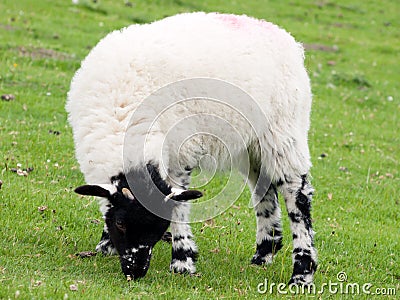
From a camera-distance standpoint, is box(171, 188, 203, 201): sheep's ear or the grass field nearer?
box(171, 188, 203, 201): sheep's ear

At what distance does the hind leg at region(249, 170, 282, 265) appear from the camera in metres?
7.53

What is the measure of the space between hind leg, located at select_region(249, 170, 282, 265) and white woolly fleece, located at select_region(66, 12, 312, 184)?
0.53m

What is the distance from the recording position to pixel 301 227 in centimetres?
693

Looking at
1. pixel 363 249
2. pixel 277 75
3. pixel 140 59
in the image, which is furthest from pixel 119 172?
pixel 363 249

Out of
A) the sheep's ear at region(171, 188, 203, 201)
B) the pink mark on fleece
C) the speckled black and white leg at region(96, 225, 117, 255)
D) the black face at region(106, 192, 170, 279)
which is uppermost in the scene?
the pink mark on fleece

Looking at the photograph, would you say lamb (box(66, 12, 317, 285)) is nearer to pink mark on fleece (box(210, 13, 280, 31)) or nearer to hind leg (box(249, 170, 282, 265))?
pink mark on fleece (box(210, 13, 280, 31))

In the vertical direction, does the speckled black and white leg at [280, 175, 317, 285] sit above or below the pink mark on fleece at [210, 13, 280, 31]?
below

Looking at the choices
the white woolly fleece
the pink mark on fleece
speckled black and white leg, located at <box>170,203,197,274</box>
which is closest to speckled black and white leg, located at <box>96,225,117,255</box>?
speckled black and white leg, located at <box>170,203,197,274</box>

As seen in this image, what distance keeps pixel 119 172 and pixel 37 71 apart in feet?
28.3

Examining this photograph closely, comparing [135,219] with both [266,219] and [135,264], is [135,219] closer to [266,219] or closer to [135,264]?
[135,264]

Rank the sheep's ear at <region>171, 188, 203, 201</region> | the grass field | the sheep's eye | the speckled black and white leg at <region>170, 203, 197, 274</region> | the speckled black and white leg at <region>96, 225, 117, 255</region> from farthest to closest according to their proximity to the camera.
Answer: the speckled black and white leg at <region>96, 225, 117, 255</region> → the speckled black and white leg at <region>170, 203, 197, 274</region> → the grass field → the sheep's eye → the sheep's ear at <region>171, 188, 203, 201</region>

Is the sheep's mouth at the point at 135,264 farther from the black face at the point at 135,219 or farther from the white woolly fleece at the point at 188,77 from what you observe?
the white woolly fleece at the point at 188,77

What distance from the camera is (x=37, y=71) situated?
14133 mm

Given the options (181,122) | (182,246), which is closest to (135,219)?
(182,246)
